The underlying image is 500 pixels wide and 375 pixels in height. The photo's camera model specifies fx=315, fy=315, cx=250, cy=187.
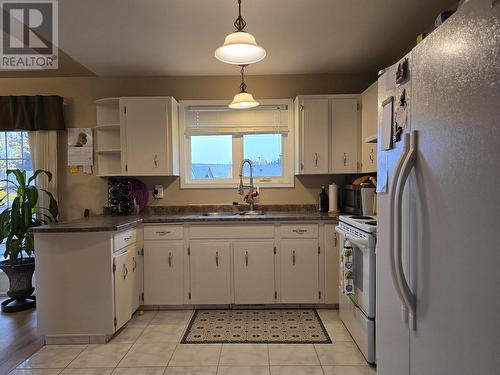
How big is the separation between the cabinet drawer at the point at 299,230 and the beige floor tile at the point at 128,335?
60.0 inches

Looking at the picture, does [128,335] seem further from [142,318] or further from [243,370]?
[243,370]

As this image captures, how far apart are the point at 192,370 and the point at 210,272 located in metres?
1.04

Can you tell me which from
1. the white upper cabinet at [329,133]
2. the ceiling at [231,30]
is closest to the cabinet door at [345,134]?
the white upper cabinet at [329,133]

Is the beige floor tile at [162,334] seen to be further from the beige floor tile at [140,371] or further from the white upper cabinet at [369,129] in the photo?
the white upper cabinet at [369,129]

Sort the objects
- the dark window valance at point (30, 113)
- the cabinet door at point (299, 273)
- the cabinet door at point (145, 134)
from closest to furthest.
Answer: the cabinet door at point (299, 273) < the cabinet door at point (145, 134) < the dark window valance at point (30, 113)

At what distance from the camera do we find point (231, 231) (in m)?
3.06

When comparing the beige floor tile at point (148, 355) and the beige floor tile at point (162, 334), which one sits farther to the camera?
the beige floor tile at point (162, 334)

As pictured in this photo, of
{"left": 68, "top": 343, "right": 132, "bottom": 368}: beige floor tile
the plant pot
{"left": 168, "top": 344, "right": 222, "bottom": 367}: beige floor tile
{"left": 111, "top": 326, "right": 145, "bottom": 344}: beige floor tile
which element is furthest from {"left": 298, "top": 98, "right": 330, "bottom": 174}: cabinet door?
the plant pot

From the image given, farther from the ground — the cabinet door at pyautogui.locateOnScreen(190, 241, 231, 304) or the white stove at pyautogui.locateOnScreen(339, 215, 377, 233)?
the white stove at pyautogui.locateOnScreen(339, 215, 377, 233)

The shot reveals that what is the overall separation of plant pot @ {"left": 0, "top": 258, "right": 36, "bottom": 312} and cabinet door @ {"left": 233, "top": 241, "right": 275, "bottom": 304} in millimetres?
2071

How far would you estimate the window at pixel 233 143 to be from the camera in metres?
3.61

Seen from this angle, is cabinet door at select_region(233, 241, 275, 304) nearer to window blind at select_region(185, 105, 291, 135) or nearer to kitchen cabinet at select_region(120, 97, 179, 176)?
kitchen cabinet at select_region(120, 97, 179, 176)

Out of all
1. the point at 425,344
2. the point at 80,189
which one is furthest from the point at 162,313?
the point at 425,344

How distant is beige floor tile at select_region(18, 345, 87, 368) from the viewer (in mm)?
2195
